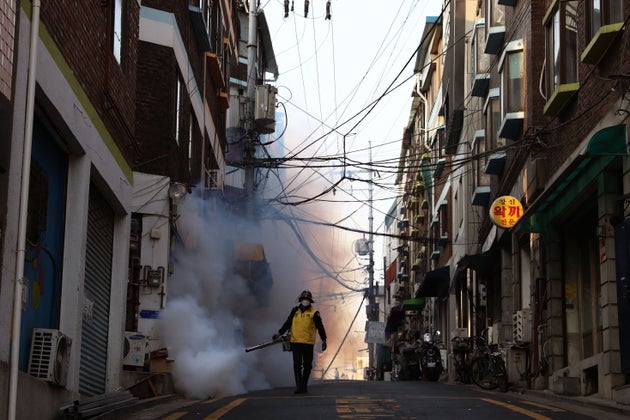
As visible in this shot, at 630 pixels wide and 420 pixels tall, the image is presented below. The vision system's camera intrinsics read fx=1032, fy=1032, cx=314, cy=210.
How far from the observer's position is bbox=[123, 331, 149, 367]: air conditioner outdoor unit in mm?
17203

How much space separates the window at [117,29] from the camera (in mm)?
14070

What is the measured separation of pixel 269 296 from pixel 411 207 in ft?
84.3

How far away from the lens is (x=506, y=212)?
69.9ft

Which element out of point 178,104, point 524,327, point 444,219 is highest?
point 444,219

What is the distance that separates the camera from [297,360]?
17.8 m

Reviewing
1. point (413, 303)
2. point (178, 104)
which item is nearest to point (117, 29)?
point (178, 104)

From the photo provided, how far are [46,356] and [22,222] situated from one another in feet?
8.06

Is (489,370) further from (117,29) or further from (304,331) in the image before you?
(117,29)

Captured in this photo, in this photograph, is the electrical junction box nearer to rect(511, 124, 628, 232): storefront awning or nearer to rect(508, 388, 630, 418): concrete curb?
rect(511, 124, 628, 232): storefront awning

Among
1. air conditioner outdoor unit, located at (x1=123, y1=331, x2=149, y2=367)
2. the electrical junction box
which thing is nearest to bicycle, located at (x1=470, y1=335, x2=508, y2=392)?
air conditioner outdoor unit, located at (x1=123, y1=331, x2=149, y2=367)

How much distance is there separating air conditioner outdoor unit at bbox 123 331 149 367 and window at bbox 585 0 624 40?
345 inches

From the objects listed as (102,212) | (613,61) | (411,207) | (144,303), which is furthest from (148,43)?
(411,207)

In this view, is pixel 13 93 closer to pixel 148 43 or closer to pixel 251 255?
pixel 148 43

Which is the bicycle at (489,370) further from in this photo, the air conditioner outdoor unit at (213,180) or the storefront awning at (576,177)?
the air conditioner outdoor unit at (213,180)
